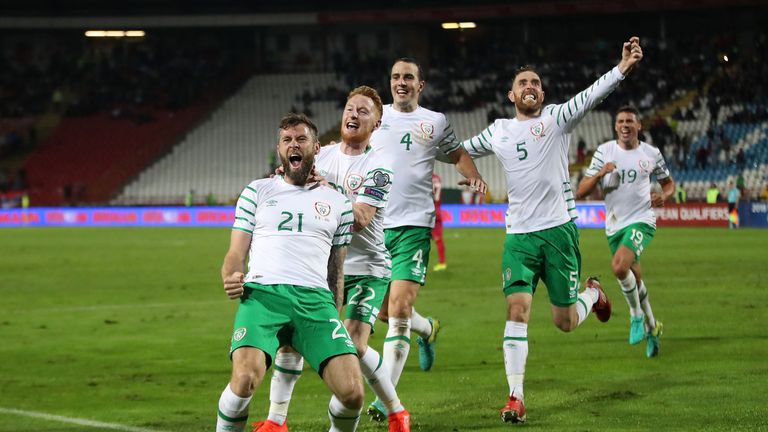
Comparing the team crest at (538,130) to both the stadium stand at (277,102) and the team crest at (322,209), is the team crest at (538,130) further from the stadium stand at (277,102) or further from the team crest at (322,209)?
the stadium stand at (277,102)

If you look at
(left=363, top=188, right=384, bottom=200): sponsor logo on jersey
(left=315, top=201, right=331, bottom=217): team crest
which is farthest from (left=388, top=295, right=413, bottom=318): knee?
(left=315, top=201, right=331, bottom=217): team crest

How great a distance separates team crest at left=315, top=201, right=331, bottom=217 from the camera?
6.78 metres

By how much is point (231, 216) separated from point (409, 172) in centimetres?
3562

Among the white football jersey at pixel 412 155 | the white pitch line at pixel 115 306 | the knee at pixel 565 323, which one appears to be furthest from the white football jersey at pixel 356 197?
the white pitch line at pixel 115 306

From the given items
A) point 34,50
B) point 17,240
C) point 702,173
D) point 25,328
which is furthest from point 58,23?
point 25,328

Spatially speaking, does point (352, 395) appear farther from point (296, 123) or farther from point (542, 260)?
point (542, 260)

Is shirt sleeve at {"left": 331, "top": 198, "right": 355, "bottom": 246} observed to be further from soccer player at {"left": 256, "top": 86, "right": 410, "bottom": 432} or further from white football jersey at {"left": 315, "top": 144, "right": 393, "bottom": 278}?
white football jersey at {"left": 315, "top": 144, "right": 393, "bottom": 278}

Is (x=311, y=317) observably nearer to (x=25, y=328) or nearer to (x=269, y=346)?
(x=269, y=346)

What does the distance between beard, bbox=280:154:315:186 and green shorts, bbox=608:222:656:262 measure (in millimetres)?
6602

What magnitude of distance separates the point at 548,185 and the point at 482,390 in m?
1.85

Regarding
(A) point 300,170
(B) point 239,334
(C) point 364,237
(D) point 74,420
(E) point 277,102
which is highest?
(E) point 277,102

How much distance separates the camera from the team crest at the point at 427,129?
9.27 metres

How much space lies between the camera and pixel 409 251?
9.19 m

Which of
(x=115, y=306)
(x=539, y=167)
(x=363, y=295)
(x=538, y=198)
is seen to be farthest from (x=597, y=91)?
(x=115, y=306)
